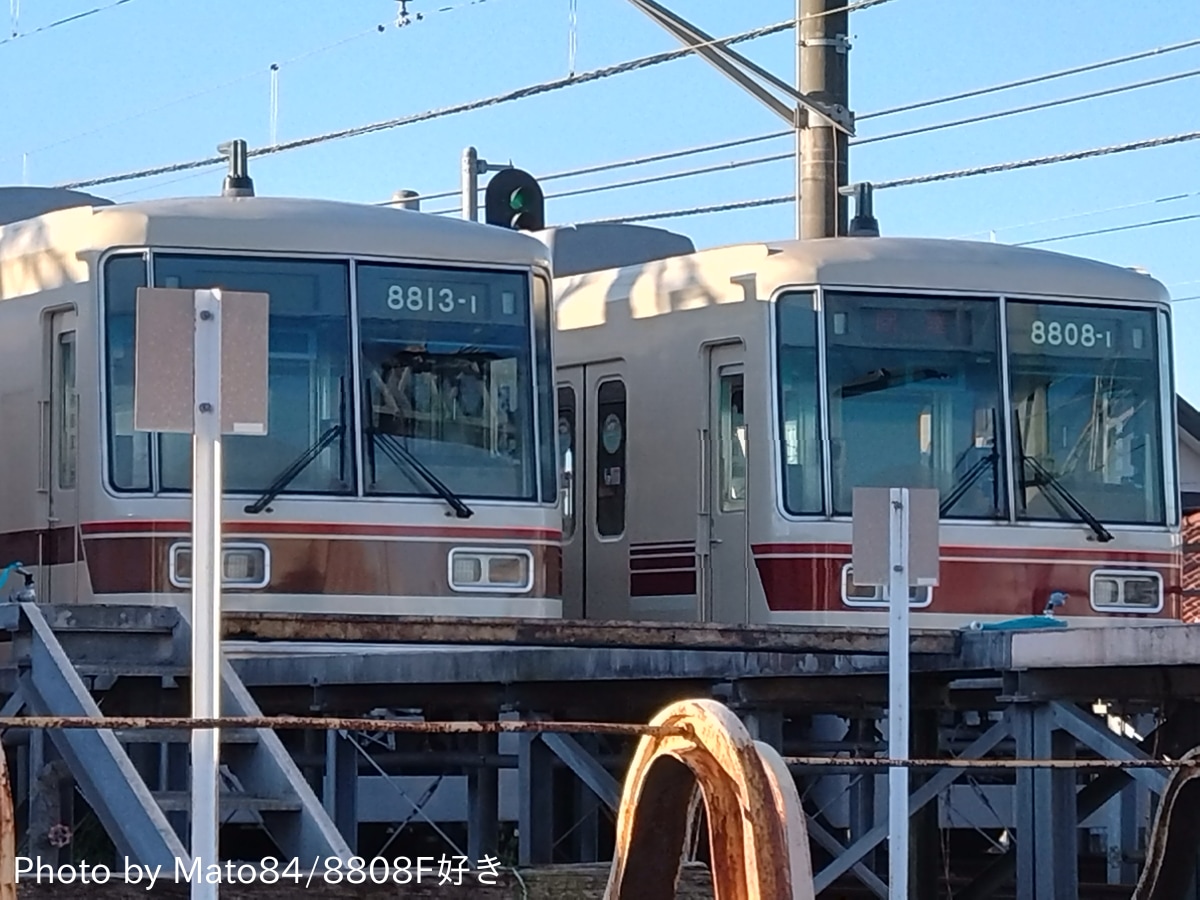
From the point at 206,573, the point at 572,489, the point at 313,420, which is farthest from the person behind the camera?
the point at 572,489

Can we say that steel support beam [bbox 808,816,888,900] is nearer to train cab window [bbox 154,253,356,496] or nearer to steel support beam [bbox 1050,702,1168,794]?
steel support beam [bbox 1050,702,1168,794]

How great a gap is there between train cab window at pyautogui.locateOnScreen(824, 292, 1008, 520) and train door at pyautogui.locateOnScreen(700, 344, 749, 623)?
0.62 meters

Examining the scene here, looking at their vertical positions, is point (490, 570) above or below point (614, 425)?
below

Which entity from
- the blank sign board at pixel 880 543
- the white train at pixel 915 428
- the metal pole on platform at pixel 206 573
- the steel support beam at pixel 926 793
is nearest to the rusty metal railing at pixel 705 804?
the metal pole on platform at pixel 206 573

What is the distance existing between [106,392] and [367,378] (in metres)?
1.30

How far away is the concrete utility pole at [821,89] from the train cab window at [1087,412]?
3359 millimetres

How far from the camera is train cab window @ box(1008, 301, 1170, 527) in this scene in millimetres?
13141

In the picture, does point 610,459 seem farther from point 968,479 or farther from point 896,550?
point 896,550

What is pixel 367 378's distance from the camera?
12.0m

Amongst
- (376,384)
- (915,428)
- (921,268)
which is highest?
(921,268)

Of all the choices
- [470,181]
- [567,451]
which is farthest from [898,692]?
[470,181]

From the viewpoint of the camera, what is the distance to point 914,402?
1304 centimetres

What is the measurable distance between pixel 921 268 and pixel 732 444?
1.44 m

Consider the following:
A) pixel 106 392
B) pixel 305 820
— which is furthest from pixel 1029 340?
pixel 305 820
